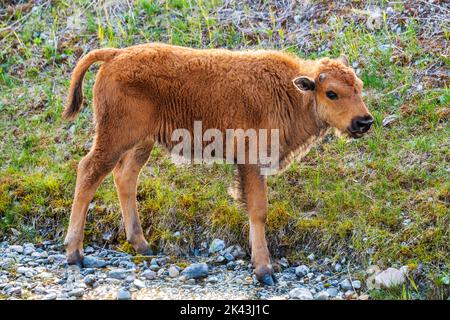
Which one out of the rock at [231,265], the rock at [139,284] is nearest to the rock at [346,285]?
the rock at [231,265]

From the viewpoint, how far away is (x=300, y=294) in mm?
7730

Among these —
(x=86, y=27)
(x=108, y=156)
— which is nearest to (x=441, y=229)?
(x=108, y=156)

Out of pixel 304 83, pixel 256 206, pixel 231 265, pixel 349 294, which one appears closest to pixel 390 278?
pixel 349 294

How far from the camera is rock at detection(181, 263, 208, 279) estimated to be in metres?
8.21

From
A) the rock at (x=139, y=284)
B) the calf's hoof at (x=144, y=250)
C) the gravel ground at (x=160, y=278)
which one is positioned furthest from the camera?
the calf's hoof at (x=144, y=250)

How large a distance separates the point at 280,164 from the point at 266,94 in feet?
2.71

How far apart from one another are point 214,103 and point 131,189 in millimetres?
1500

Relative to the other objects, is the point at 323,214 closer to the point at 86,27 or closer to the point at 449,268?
the point at 449,268

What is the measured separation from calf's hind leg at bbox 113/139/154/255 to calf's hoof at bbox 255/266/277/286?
1.48 meters

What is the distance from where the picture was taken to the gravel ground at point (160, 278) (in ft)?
25.3

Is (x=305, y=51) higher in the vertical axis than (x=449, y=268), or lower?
higher

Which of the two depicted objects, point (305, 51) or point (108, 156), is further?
point (305, 51)

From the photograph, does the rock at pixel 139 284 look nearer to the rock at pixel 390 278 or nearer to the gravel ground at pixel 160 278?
the gravel ground at pixel 160 278

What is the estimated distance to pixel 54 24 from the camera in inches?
527
